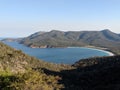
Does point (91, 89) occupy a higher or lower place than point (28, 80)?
lower

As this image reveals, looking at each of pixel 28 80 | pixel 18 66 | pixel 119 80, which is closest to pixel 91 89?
pixel 119 80

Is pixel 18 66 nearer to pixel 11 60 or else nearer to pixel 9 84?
pixel 11 60

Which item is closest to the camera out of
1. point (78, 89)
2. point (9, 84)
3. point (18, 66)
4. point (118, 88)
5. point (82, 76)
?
point (9, 84)

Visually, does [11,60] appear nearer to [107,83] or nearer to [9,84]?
[107,83]

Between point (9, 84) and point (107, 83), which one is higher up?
point (9, 84)

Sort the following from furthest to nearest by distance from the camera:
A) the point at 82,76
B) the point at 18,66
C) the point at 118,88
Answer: the point at 82,76 → the point at 18,66 → the point at 118,88

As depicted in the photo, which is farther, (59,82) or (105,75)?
(105,75)

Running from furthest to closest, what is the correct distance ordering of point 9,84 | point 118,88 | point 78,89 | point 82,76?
point 82,76 < point 78,89 < point 118,88 < point 9,84

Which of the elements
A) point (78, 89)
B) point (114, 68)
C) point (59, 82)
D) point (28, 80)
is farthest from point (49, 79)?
point (28, 80)

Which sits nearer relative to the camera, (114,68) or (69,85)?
(69,85)
